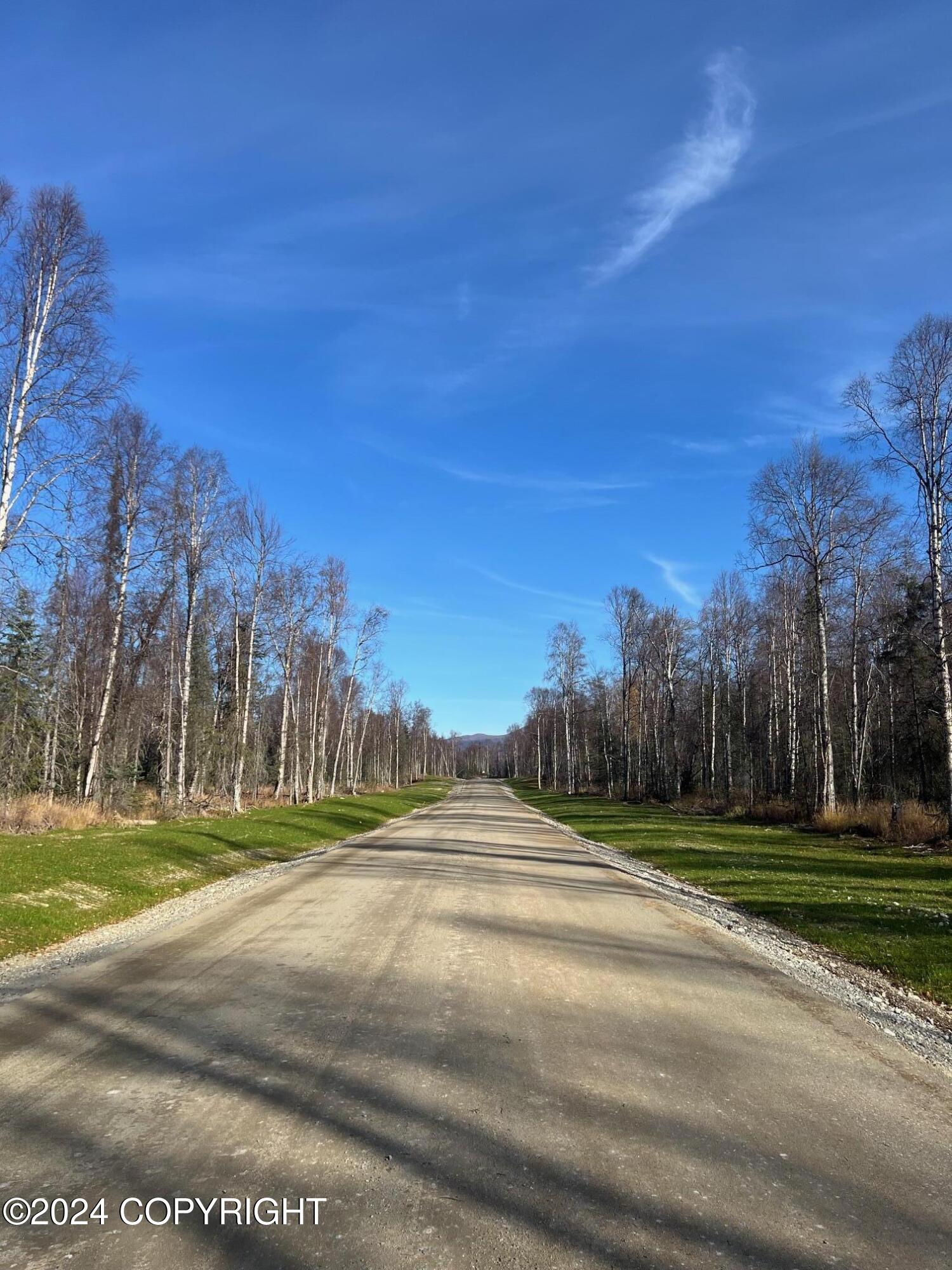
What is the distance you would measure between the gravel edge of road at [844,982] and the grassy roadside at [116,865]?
8704mm

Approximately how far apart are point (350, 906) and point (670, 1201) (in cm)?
771

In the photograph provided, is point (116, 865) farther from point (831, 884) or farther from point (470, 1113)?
point (831, 884)

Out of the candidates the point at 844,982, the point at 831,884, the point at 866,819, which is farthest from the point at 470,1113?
the point at 866,819

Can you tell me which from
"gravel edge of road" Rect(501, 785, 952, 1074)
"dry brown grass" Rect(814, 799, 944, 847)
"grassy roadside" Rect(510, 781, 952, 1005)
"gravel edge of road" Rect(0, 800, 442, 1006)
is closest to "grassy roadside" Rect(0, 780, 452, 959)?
"gravel edge of road" Rect(0, 800, 442, 1006)

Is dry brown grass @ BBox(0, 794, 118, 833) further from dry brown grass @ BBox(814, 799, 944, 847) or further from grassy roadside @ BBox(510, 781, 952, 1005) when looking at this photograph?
dry brown grass @ BBox(814, 799, 944, 847)

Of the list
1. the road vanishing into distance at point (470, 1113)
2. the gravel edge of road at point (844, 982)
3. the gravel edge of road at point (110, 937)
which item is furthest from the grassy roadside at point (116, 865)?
the gravel edge of road at point (844, 982)

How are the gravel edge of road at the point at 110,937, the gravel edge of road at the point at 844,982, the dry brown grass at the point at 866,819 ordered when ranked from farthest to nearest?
the dry brown grass at the point at 866,819, the gravel edge of road at the point at 110,937, the gravel edge of road at the point at 844,982

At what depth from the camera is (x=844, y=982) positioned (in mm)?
7242

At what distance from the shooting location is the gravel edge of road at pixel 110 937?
6918mm

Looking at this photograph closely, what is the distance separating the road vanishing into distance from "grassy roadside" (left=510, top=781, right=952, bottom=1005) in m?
2.00

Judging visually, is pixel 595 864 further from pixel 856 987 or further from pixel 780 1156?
pixel 780 1156

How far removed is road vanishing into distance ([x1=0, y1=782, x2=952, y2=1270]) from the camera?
2.95 metres

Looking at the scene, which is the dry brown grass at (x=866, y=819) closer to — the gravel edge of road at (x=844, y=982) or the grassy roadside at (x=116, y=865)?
the gravel edge of road at (x=844, y=982)

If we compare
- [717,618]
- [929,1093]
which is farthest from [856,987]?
[717,618]
